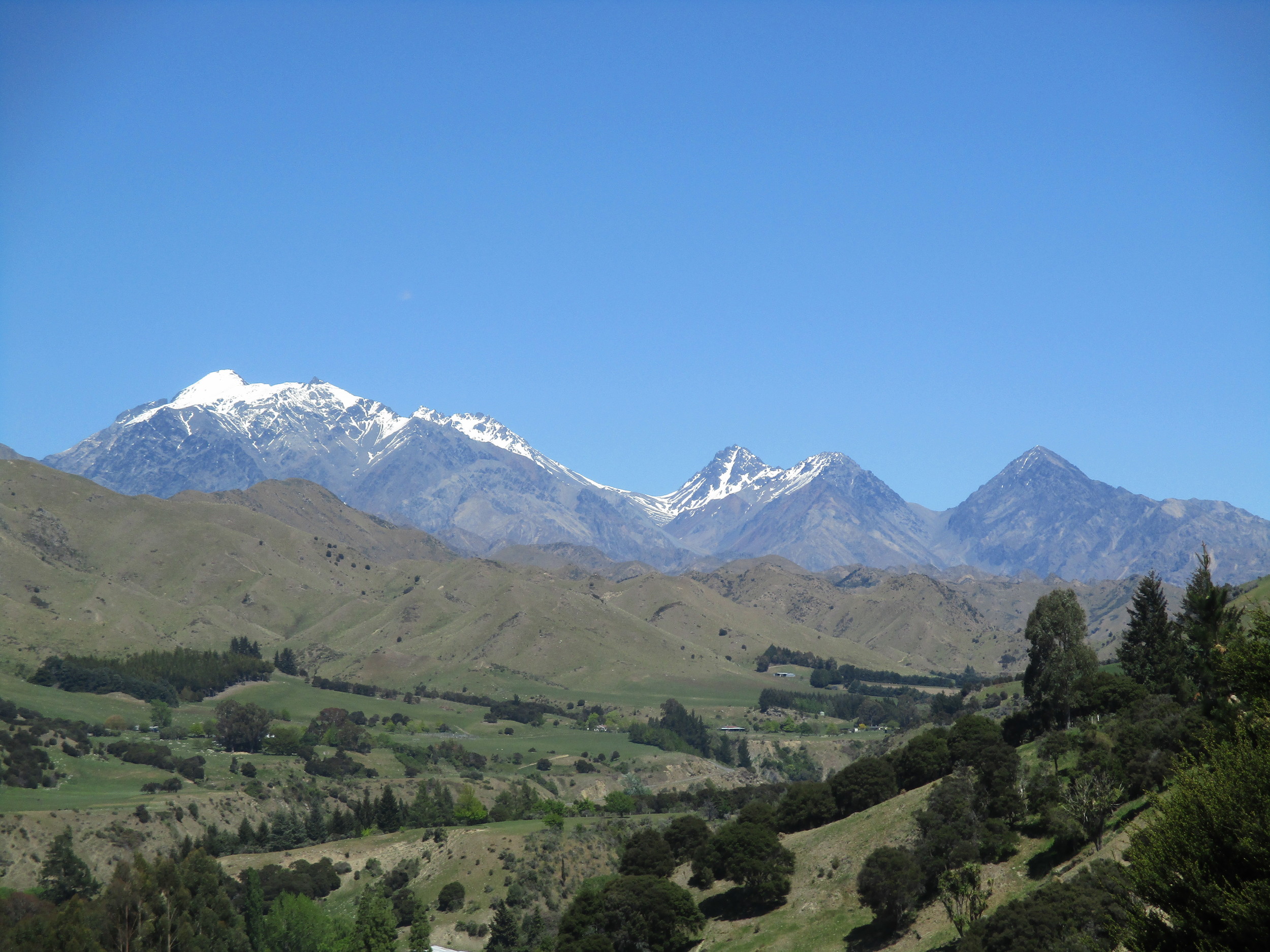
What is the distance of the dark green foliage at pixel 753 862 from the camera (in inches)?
3024

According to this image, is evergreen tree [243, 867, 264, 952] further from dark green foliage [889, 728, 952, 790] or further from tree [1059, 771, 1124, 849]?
tree [1059, 771, 1124, 849]

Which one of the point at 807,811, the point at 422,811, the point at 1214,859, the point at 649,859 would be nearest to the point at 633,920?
the point at 649,859

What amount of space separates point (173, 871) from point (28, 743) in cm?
10868

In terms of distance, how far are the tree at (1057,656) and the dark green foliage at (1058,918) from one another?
3516 centimetres

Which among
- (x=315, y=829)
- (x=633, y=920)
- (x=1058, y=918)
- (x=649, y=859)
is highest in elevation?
(x=1058, y=918)

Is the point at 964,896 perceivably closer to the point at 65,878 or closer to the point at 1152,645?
the point at 1152,645

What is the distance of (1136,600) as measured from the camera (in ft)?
314

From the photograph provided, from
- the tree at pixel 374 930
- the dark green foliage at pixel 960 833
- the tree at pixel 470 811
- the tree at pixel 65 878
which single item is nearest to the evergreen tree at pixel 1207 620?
the dark green foliage at pixel 960 833

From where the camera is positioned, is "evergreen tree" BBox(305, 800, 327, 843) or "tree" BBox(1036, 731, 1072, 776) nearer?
"tree" BBox(1036, 731, 1072, 776)

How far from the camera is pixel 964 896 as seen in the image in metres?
59.1

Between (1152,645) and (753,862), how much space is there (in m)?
41.4

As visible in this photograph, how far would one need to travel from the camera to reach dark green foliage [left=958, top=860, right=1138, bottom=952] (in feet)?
158

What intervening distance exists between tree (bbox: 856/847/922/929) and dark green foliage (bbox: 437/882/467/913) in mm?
54199

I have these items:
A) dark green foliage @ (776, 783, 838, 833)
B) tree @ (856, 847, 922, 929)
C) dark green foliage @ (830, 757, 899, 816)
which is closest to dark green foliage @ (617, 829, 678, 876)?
dark green foliage @ (776, 783, 838, 833)
